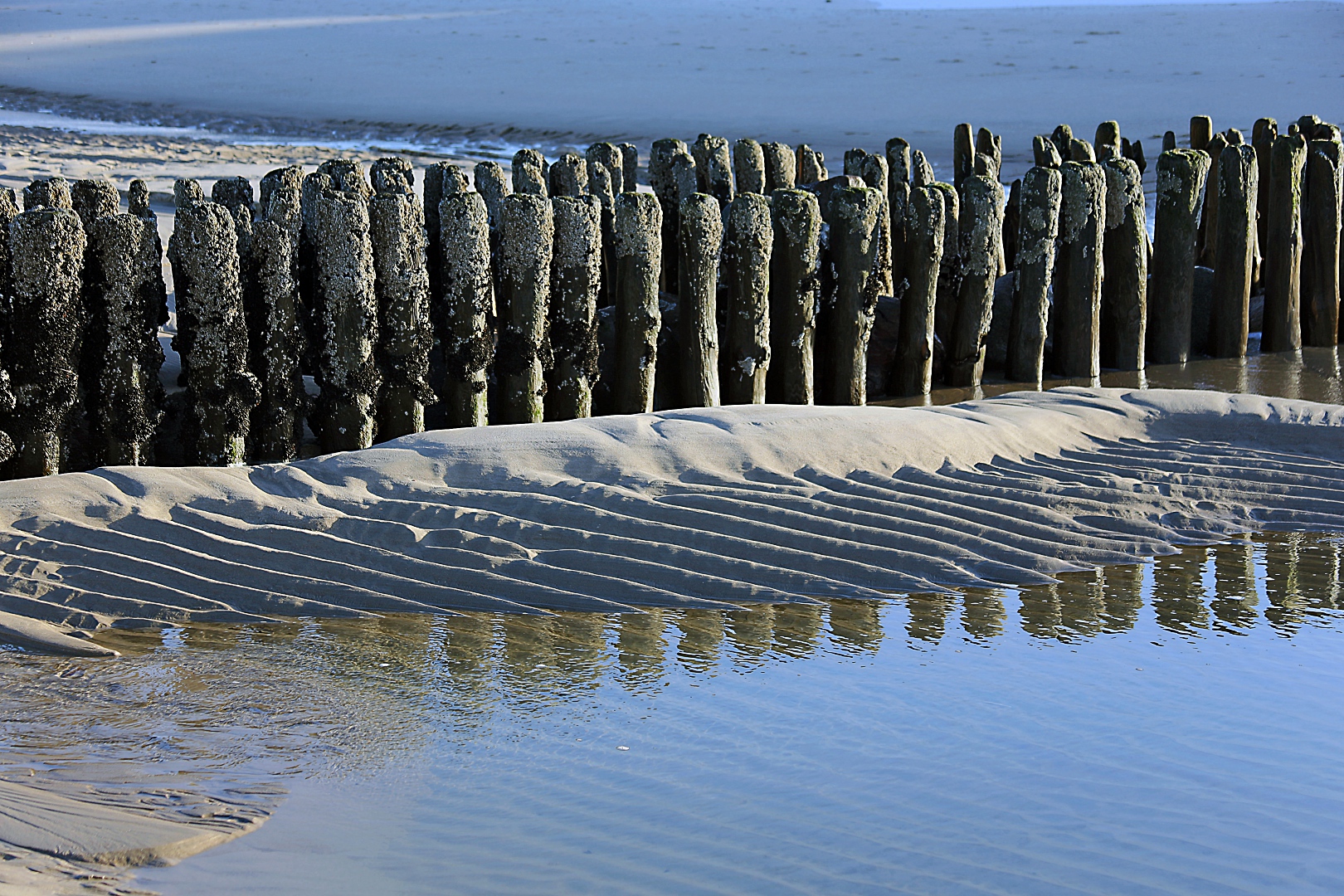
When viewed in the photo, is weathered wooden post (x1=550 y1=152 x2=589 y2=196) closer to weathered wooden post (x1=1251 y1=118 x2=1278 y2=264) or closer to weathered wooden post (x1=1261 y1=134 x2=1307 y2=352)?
weathered wooden post (x1=1261 y1=134 x2=1307 y2=352)

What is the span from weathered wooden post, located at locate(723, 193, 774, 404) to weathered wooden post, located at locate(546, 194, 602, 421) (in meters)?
0.67

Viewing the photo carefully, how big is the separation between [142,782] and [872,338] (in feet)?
16.4

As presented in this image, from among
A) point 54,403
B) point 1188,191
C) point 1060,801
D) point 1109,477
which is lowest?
point 1060,801

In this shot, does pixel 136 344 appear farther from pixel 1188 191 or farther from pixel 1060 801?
pixel 1188 191

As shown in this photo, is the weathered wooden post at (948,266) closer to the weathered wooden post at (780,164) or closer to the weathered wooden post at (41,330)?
the weathered wooden post at (780,164)

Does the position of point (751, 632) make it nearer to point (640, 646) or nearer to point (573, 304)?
point (640, 646)

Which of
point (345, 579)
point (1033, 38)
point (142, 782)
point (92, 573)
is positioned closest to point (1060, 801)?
point (142, 782)

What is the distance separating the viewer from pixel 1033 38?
36.4m

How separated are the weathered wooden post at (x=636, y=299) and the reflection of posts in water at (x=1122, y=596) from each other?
2.22m

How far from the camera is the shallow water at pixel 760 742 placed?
102 inches

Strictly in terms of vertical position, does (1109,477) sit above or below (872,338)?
below

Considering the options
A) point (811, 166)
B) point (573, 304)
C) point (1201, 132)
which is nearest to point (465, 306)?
point (573, 304)

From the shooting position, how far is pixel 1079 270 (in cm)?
701

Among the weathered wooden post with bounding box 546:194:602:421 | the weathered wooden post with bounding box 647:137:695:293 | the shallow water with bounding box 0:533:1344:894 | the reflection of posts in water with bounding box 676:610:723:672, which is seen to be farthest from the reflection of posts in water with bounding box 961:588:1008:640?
the weathered wooden post with bounding box 647:137:695:293
